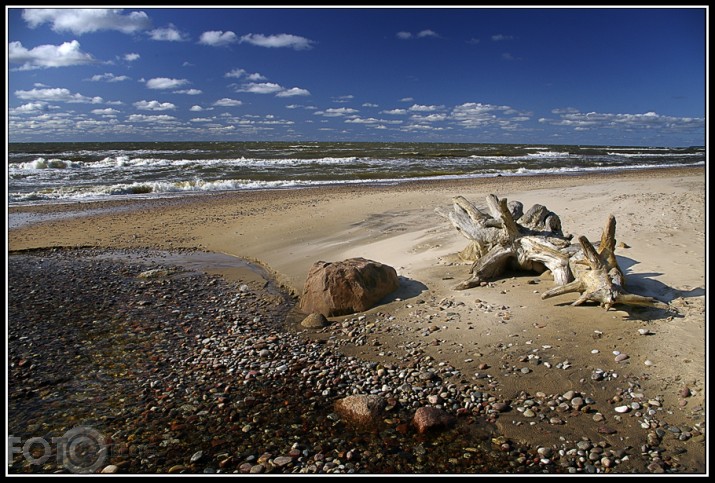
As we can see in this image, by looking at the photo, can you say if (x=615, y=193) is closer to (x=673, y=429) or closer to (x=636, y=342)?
(x=636, y=342)

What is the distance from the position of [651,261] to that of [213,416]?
227 inches

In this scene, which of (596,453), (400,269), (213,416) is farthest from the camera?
(400,269)

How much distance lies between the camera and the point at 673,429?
3.37 meters

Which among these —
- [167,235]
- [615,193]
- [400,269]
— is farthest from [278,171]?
[400,269]

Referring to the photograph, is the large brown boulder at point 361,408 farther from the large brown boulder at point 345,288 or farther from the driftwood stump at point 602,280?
the driftwood stump at point 602,280

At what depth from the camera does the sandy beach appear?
357cm

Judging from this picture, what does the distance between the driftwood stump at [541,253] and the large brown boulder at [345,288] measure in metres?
1.12

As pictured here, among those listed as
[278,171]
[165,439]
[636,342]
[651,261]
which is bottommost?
[165,439]

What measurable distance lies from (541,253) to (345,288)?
2678 mm

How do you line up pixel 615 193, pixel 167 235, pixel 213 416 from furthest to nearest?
1. pixel 615 193
2. pixel 167 235
3. pixel 213 416

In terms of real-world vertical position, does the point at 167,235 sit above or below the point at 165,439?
above

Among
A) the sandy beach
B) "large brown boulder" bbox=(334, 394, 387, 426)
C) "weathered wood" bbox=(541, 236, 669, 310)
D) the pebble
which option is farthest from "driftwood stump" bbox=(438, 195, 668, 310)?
"large brown boulder" bbox=(334, 394, 387, 426)

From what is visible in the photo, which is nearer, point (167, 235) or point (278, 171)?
point (167, 235)

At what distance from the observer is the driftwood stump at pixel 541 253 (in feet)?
16.0
